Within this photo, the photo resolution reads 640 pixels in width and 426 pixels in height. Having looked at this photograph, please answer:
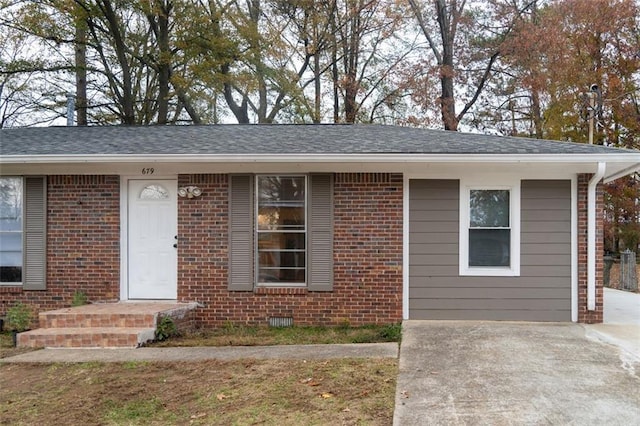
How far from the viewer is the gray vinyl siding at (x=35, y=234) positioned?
22.6ft

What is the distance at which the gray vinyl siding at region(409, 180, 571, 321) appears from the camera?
21.3 feet

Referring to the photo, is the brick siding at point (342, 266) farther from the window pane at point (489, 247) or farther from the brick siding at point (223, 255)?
the window pane at point (489, 247)

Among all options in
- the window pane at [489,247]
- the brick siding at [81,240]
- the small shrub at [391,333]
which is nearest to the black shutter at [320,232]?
the small shrub at [391,333]

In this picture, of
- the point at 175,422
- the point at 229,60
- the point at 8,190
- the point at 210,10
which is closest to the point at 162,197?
the point at 8,190

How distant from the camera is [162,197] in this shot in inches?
273

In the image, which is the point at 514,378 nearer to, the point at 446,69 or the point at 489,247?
the point at 489,247

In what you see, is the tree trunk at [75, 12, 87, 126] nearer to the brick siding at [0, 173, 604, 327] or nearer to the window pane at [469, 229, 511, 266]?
the brick siding at [0, 173, 604, 327]

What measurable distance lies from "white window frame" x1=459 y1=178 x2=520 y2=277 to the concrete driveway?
87 cm

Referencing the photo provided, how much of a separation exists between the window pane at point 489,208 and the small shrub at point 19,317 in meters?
6.66

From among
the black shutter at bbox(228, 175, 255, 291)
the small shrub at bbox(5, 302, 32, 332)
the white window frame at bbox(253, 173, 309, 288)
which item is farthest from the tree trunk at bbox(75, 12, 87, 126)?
the white window frame at bbox(253, 173, 309, 288)

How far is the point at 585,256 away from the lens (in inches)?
253

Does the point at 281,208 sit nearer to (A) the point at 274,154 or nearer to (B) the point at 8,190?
(A) the point at 274,154

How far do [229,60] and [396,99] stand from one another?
7020mm

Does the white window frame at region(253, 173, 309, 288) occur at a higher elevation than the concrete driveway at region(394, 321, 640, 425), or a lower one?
higher
